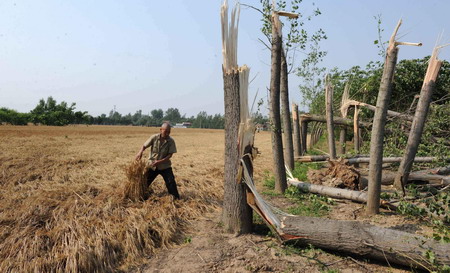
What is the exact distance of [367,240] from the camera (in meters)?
3.78

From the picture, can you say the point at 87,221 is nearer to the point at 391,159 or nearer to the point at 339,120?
the point at 391,159

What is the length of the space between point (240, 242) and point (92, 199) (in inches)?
122

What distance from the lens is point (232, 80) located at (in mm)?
4680

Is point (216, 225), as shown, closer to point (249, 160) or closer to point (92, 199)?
point (249, 160)

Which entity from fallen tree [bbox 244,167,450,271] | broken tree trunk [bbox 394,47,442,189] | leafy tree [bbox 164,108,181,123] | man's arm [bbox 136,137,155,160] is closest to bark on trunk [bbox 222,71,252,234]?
fallen tree [bbox 244,167,450,271]

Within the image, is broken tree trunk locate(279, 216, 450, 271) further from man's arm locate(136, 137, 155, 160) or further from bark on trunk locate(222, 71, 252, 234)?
man's arm locate(136, 137, 155, 160)

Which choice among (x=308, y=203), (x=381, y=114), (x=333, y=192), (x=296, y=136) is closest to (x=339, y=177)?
(x=333, y=192)

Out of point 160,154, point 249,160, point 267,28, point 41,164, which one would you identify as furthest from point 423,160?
point 41,164

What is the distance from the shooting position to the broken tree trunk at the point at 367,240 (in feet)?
11.5

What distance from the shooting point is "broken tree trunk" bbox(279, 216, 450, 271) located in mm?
3502

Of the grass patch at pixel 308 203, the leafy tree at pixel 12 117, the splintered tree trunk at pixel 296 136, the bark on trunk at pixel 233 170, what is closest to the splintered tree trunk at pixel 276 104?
the grass patch at pixel 308 203

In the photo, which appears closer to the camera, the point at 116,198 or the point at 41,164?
the point at 116,198

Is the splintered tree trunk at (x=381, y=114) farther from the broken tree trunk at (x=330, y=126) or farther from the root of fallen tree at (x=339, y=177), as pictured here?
the broken tree trunk at (x=330, y=126)

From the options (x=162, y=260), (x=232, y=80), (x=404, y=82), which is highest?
(x=404, y=82)
